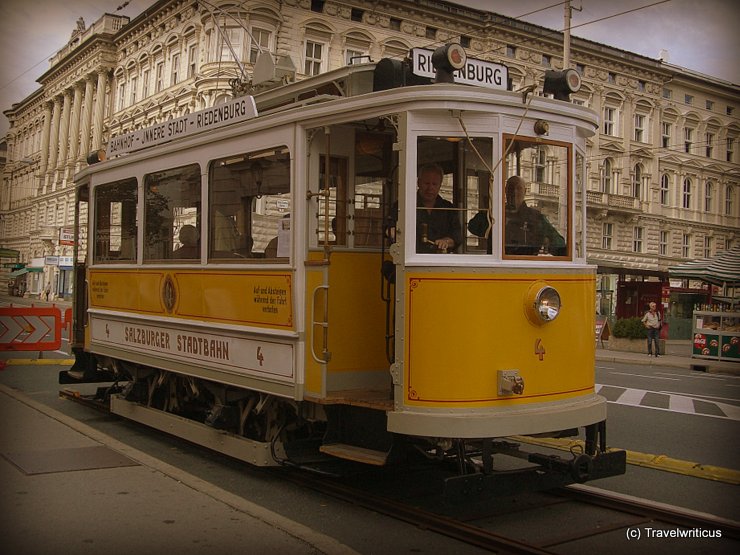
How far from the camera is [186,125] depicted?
8.59 metres

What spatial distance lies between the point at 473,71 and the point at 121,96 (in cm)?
882

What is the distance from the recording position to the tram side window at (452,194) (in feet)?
19.6

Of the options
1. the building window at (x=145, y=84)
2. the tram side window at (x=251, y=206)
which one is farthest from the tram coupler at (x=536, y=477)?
the building window at (x=145, y=84)

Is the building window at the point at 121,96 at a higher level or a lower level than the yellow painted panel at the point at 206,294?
higher

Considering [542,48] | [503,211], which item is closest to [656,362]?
[542,48]

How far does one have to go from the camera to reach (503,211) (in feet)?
19.7

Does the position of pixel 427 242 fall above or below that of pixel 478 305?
above

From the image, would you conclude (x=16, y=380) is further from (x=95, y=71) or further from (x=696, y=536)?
(x=696, y=536)

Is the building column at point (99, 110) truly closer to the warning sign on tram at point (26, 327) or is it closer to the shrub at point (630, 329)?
the warning sign on tram at point (26, 327)

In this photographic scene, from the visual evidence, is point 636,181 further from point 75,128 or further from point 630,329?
point 75,128

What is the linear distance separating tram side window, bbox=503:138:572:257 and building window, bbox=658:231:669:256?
35848 mm

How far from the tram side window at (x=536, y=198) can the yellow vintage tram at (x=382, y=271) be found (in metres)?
0.02

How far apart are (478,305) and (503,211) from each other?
2.59 ft

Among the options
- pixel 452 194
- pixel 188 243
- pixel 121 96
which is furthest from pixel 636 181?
pixel 452 194
